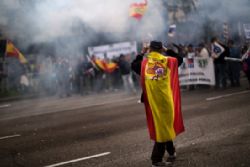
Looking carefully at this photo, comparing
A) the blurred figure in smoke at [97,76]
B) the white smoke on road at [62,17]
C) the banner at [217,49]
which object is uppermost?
the white smoke on road at [62,17]

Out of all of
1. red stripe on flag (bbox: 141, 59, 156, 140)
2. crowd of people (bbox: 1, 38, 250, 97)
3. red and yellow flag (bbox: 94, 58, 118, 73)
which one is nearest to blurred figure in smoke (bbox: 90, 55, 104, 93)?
crowd of people (bbox: 1, 38, 250, 97)

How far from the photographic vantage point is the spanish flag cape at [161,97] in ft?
21.6

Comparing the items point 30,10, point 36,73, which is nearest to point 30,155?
point 30,10

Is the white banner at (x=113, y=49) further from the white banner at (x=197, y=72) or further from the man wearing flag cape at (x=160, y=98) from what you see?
the man wearing flag cape at (x=160, y=98)

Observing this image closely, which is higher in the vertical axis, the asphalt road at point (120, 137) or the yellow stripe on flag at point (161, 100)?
the yellow stripe on flag at point (161, 100)

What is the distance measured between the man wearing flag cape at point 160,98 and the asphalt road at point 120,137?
0.47 meters

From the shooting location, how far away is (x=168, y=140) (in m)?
6.61

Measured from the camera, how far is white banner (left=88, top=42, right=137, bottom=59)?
78.1 ft

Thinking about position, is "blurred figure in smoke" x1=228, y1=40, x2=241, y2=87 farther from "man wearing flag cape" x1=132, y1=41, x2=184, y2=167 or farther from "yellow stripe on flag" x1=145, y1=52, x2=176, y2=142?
"yellow stripe on flag" x1=145, y1=52, x2=176, y2=142

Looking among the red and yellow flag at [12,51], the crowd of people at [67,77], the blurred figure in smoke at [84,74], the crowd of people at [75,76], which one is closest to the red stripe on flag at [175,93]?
the crowd of people at [75,76]

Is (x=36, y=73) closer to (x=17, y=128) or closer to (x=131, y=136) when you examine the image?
(x=17, y=128)

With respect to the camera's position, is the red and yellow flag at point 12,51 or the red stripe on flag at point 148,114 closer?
the red stripe on flag at point 148,114

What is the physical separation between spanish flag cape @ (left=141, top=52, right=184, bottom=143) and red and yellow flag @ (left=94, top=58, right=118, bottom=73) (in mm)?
15638

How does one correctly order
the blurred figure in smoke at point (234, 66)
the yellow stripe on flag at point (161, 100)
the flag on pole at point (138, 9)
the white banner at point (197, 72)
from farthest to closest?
the flag on pole at point (138, 9) < the white banner at point (197, 72) < the blurred figure in smoke at point (234, 66) < the yellow stripe on flag at point (161, 100)
